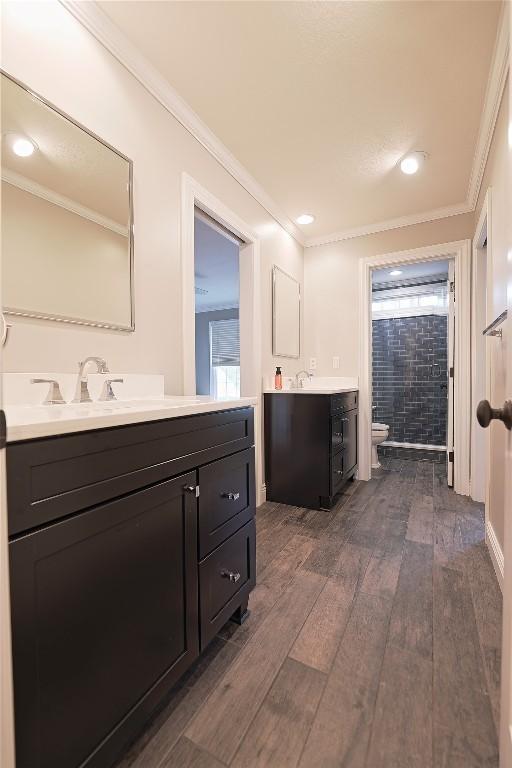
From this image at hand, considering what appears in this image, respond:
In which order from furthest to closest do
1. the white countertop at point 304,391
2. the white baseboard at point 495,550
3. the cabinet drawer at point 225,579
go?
the white countertop at point 304,391 → the white baseboard at point 495,550 → the cabinet drawer at point 225,579

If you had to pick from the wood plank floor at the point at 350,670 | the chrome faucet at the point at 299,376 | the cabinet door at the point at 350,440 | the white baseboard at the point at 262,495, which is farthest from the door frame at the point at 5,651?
the chrome faucet at the point at 299,376

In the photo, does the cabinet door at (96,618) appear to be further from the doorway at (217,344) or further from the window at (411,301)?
the doorway at (217,344)

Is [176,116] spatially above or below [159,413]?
above

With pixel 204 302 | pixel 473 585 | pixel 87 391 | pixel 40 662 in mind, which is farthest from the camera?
pixel 204 302

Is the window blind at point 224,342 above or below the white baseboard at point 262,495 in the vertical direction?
above

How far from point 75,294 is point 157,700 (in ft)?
4.30

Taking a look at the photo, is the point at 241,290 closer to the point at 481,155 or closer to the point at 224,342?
the point at 481,155

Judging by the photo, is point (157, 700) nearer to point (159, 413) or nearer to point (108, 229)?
point (159, 413)

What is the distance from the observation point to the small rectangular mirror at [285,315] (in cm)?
291

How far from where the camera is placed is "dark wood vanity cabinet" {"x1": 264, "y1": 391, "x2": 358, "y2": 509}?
2.54 metres

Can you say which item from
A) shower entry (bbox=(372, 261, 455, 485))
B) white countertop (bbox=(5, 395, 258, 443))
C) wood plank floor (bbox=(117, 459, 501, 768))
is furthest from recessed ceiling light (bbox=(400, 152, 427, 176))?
wood plank floor (bbox=(117, 459, 501, 768))

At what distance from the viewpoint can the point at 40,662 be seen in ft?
2.10

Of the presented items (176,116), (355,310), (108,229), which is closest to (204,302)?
(355,310)

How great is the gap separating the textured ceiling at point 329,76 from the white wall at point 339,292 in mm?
687
